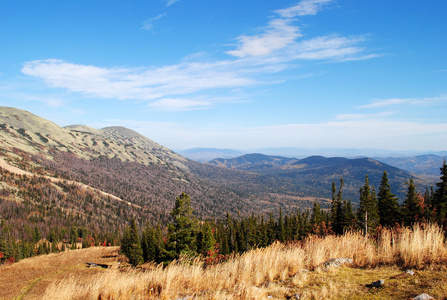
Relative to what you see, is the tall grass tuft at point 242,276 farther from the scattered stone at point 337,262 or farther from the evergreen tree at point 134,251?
the evergreen tree at point 134,251

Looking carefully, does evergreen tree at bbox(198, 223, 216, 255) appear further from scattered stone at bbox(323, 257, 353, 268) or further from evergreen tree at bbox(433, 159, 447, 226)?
evergreen tree at bbox(433, 159, 447, 226)

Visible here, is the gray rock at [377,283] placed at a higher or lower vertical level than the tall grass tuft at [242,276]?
higher

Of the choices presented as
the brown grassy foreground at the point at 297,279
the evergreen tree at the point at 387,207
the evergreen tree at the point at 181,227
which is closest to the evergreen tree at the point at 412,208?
the evergreen tree at the point at 387,207

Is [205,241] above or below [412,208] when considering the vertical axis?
below

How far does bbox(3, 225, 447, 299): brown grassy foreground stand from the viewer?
563 centimetres

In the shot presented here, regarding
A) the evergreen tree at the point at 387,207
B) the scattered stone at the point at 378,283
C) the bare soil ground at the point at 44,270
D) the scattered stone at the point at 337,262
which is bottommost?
the bare soil ground at the point at 44,270

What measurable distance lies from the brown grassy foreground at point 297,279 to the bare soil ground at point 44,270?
92.5ft

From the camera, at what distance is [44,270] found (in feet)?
184

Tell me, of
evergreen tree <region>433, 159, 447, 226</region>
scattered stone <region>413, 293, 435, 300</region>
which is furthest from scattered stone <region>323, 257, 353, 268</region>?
evergreen tree <region>433, 159, 447, 226</region>

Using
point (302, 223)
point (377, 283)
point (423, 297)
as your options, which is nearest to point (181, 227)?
point (377, 283)

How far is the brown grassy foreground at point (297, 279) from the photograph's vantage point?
563 centimetres

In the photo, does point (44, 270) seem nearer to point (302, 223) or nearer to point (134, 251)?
point (134, 251)

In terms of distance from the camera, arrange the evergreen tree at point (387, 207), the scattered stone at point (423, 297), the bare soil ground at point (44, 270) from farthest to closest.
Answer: the evergreen tree at point (387, 207) < the bare soil ground at point (44, 270) < the scattered stone at point (423, 297)

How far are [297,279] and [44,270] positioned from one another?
72.6 metres
